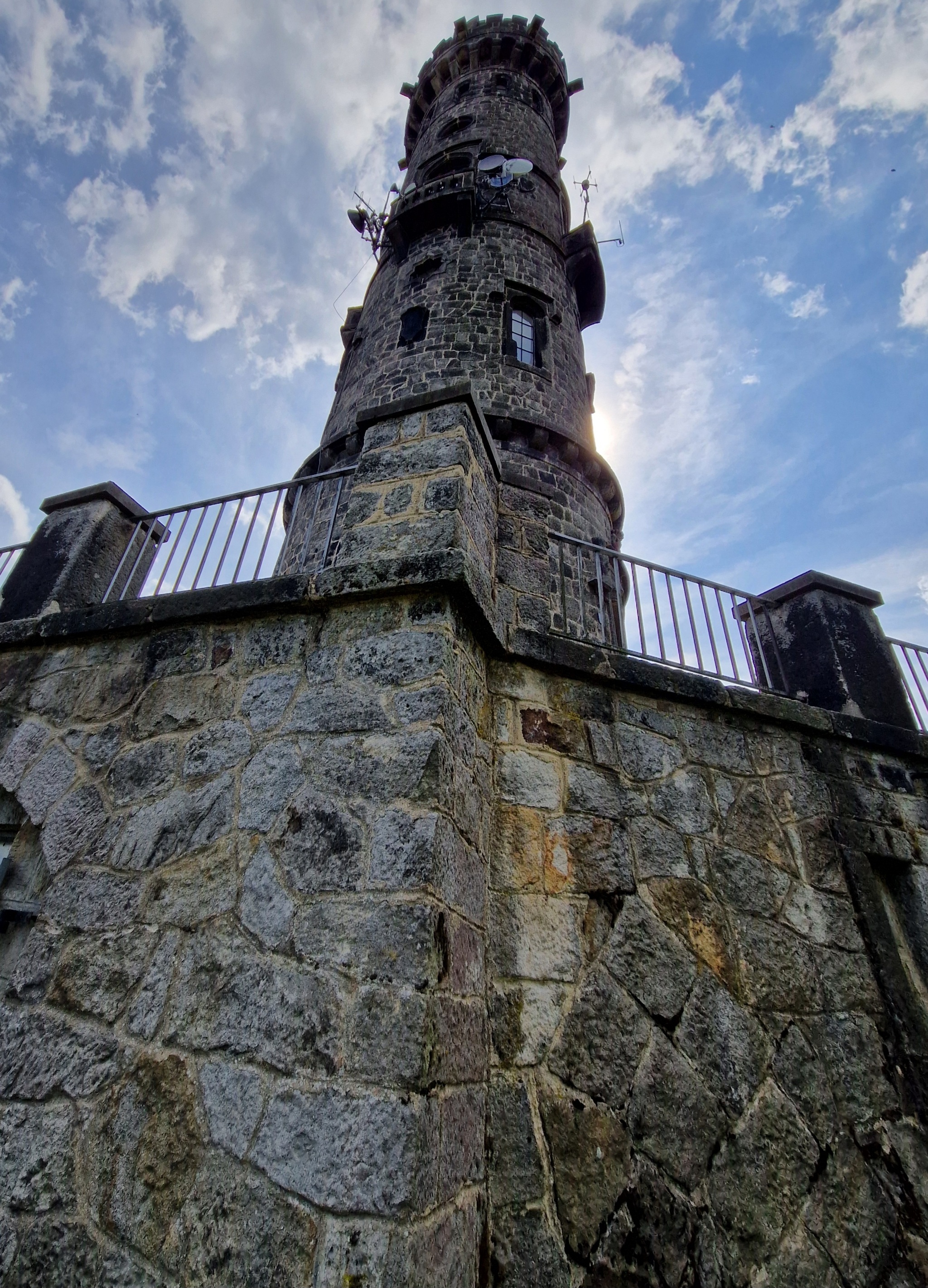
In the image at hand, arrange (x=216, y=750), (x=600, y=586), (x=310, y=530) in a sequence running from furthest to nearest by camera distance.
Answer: (x=600, y=586) < (x=310, y=530) < (x=216, y=750)

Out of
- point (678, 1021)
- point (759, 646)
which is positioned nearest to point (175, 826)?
point (678, 1021)

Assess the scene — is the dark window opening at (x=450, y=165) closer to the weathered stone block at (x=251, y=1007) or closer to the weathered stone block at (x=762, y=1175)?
the weathered stone block at (x=251, y=1007)

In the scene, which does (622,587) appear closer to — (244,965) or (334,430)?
(334,430)

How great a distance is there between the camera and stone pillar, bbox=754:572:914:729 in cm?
424

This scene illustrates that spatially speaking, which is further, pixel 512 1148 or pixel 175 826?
pixel 175 826

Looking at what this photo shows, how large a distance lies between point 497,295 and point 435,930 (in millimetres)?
11333

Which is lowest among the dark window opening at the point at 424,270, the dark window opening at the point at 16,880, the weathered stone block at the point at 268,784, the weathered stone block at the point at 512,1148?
the weathered stone block at the point at 512,1148

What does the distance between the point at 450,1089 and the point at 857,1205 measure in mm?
2051

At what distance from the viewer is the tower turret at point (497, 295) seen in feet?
32.6

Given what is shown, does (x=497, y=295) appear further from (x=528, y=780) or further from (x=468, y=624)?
(x=528, y=780)

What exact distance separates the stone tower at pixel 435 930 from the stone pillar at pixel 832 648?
Result: 4 centimetres

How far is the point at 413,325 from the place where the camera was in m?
11.0

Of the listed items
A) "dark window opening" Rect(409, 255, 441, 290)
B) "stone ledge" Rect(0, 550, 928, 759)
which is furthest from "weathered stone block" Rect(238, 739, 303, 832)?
"dark window opening" Rect(409, 255, 441, 290)

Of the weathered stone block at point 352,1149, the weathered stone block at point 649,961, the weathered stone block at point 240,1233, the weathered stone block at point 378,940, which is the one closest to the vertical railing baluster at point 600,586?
the weathered stone block at point 649,961
